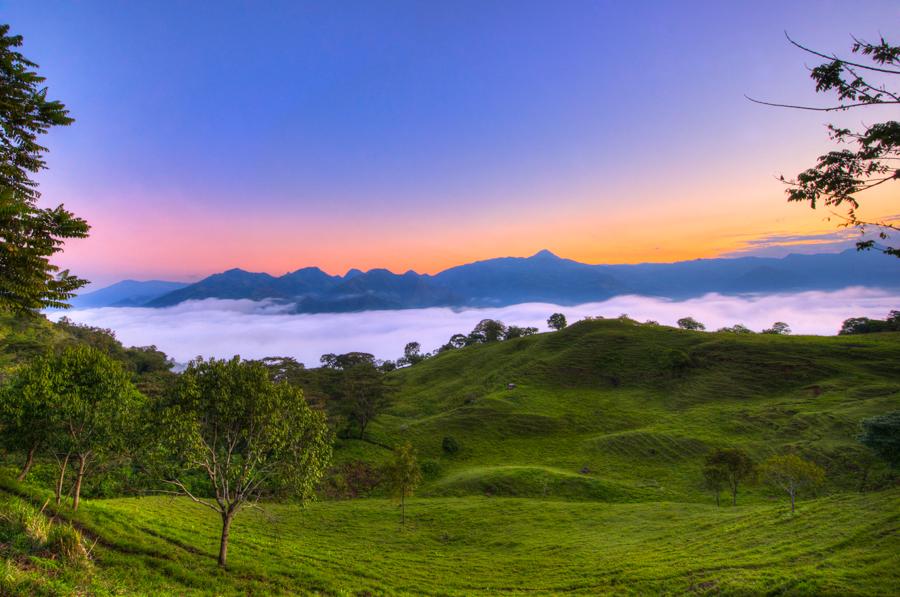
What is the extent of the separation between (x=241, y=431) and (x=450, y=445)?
4896 cm

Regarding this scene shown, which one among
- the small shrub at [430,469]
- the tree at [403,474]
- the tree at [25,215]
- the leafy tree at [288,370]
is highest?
the tree at [25,215]

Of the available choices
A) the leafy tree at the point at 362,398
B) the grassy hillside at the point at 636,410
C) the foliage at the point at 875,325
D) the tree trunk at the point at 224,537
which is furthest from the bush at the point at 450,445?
the foliage at the point at 875,325

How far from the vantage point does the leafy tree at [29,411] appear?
26094mm

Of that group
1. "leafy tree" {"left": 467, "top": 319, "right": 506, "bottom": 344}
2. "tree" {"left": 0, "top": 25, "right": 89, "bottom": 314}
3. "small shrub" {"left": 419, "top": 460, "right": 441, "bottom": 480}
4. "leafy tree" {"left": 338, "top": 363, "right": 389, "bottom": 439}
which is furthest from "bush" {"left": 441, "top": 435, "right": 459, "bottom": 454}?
"leafy tree" {"left": 467, "top": 319, "right": 506, "bottom": 344}

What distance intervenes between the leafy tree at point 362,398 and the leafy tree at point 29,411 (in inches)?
1767

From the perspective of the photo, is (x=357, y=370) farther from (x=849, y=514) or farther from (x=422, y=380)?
(x=849, y=514)

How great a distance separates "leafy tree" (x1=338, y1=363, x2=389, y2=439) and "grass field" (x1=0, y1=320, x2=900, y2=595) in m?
3.89

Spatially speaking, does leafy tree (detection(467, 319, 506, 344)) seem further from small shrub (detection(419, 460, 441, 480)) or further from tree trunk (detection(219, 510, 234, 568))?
tree trunk (detection(219, 510, 234, 568))

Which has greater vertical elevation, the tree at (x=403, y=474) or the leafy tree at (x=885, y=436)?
the leafy tree at (x=885, y=436)

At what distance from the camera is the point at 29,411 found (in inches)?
1036

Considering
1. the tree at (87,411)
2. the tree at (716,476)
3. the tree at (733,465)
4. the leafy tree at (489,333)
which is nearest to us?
the tree at (87,411)

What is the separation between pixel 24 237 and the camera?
13.0 metres

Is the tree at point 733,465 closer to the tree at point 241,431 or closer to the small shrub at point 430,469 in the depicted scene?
the small shrub at point 430,469

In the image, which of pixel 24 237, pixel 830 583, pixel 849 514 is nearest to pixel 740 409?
pixel 849 514
